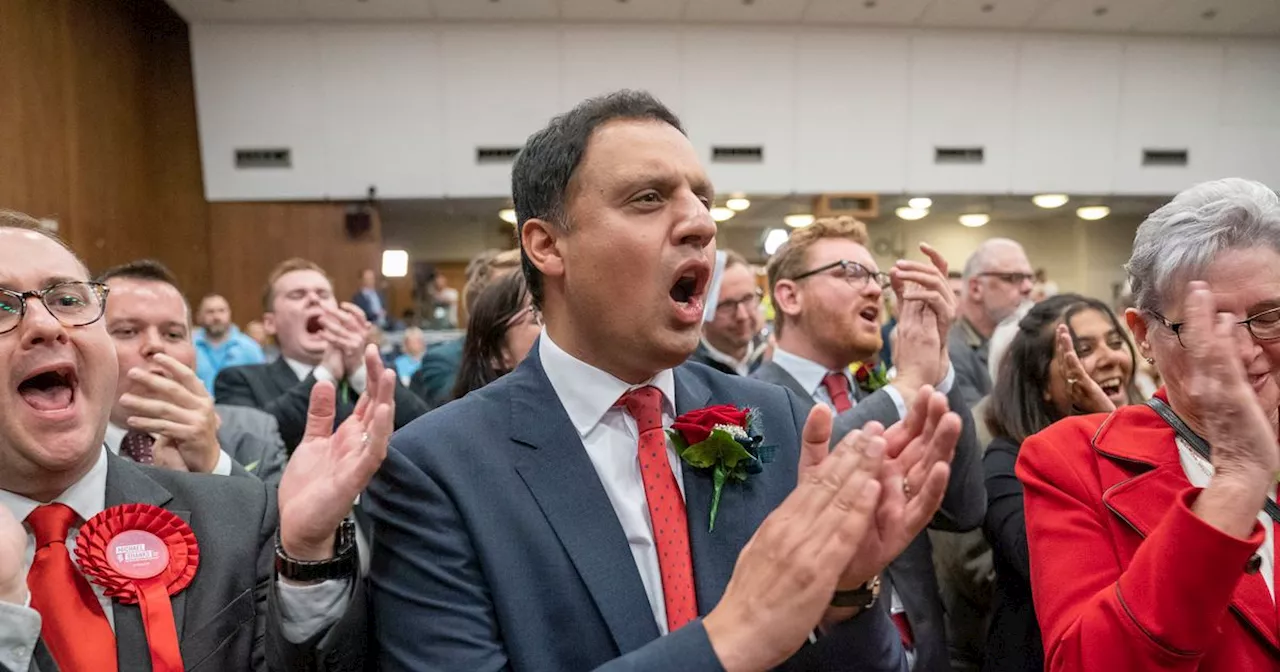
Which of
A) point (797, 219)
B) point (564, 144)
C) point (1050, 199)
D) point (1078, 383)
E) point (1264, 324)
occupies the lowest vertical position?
point (1078, 383)

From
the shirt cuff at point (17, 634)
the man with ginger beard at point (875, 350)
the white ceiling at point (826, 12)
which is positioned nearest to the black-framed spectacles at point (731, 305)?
the man with ginger beard at point (875, 350)

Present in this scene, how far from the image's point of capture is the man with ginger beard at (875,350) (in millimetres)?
2070

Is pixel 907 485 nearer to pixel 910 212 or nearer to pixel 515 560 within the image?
pixel 515 560

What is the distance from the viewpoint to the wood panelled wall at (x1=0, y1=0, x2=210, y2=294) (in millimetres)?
6457

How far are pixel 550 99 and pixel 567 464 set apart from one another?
27.4 ft

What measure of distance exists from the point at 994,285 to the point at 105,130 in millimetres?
7658

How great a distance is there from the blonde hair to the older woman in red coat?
127 centimetres

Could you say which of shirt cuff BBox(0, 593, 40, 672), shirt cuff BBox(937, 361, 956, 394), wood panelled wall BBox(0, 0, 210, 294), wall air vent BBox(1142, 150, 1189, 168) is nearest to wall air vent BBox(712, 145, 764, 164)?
wall air vent BBox(1142, 150, 1189, 168)

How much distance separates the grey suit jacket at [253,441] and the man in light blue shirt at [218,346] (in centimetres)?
327

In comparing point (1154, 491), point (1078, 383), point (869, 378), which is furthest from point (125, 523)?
point (869, 378)

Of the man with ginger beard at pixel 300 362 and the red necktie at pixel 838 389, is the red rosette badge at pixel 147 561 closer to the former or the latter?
the man with ginger beard at pixel 300 362

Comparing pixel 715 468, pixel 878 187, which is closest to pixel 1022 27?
pixel 878 187

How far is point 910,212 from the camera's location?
10.5 meters

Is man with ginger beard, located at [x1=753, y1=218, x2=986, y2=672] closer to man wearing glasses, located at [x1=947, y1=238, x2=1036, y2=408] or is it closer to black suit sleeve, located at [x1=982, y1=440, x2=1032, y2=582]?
black suit sleeve, located at [x1=982, y1=440, x2=1032, y2=582]
